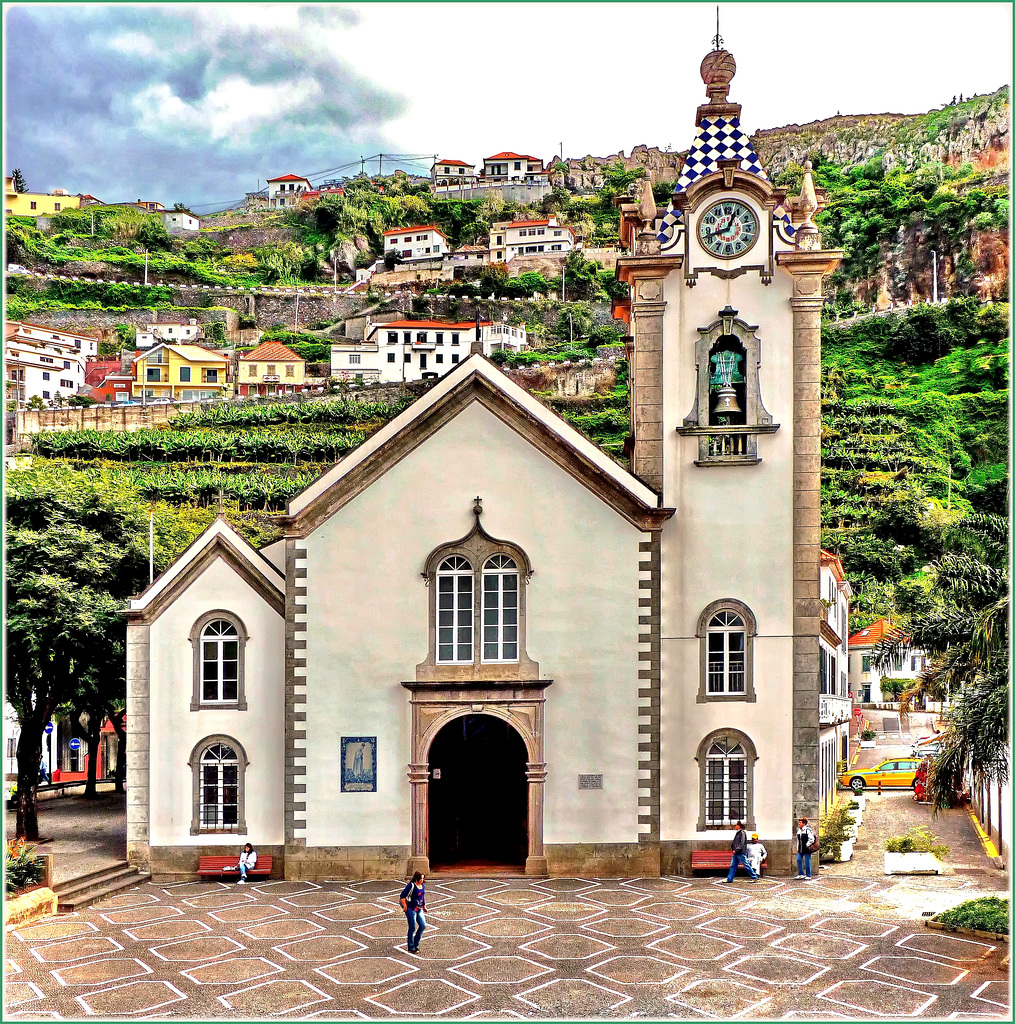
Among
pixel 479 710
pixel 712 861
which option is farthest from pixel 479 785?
pixel 712 861

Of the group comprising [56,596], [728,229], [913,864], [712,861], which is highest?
[728,229]

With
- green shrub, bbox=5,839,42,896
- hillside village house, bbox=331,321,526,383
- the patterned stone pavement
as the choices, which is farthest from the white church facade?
hillside village house, bbox=331,321,526,383

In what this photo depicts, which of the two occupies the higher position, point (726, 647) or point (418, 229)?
point (418, 229)

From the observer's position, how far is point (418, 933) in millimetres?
18266

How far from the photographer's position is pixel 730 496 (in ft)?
80.5

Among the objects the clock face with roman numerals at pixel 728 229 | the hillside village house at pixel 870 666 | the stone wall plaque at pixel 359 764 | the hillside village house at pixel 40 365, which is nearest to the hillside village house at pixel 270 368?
the hillside village house at pixel 40 365

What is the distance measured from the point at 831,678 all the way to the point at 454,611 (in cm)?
1556

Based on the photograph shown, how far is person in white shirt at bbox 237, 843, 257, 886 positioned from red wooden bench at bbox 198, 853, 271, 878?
0.52 feet

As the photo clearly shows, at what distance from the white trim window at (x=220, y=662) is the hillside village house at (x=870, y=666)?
13.2 m

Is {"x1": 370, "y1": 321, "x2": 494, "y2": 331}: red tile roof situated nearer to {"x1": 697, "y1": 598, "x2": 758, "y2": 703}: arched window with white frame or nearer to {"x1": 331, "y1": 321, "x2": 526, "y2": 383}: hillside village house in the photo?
{"x1": 331, "y1": 321, "x2": 526, "y2": 383}: hillside village house

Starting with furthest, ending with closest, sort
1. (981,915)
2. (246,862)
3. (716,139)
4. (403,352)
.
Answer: (403,352) < (716,139) < (246,862) < (981,915)

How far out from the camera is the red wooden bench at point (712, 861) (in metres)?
23.7

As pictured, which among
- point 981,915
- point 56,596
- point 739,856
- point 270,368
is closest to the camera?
point 981,915

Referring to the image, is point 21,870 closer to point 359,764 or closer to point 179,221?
point 359,764
